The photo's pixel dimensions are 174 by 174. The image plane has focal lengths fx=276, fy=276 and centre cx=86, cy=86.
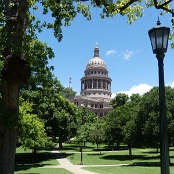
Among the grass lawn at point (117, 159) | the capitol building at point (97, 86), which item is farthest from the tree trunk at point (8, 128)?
the capitol building at point (97, 86)

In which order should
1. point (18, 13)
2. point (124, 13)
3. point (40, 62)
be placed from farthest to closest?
point (124, 13) < point (40, 62) < point (18, 13)

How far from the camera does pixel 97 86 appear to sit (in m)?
127

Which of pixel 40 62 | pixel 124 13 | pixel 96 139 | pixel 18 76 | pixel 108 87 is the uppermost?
pixel 108 87

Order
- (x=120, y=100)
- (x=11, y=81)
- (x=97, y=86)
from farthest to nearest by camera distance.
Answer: (x=97, y=86) → (x=120, y=100) → (x=11, y=81)

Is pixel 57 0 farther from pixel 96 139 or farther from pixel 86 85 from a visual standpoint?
pixel 86 85

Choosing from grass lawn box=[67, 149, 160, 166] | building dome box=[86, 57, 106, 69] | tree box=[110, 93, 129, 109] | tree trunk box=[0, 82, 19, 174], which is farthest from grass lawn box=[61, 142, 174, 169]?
building dome box=[86, 57, 106, 69]

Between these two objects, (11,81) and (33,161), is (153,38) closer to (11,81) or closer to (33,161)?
(11,81)

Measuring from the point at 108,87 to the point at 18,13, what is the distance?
12657 centimetres

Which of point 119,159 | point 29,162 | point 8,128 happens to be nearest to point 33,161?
point 29,162

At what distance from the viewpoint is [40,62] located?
7.36 metres

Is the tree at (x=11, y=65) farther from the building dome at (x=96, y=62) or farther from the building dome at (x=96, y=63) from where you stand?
the building dome at (x=96, y=63)

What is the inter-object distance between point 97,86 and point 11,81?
398 feet

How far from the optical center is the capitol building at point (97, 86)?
122 meters

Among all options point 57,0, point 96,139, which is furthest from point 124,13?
point 96,139
